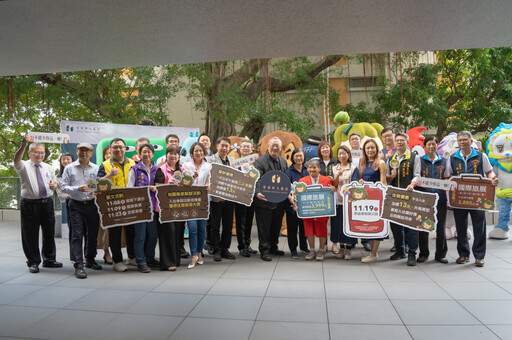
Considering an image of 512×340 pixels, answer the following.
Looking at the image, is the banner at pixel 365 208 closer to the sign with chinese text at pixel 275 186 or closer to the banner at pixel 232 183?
the sign with chinese text at pixel 275 186

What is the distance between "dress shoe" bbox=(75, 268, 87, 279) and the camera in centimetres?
459

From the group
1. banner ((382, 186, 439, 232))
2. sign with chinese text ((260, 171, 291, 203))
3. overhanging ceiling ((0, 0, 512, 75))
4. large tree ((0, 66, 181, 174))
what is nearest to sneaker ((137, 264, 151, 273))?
sign with chinese text ((260, 171, 291, 203))

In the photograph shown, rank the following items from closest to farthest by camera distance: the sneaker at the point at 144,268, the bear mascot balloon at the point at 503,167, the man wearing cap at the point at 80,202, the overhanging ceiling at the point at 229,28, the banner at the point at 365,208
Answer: the overhanging ceiling at the point at 229,28 < the man wearing cap at the point at 80,202 < the sneaker at the point at 144,268 < the banner at the point at 365,208 < the bear mascot balloon at the point at 503,167

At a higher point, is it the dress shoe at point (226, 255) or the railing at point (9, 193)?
the railing at point (9, 193)

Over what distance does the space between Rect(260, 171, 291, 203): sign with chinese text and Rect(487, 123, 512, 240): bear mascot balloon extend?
3.63m

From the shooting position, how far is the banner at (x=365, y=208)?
4.93 meters

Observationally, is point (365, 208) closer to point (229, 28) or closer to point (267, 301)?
point (267, 301)

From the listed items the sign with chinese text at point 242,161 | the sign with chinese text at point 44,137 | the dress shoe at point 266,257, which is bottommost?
the dress shoe at point 266,257

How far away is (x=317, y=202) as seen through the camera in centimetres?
516

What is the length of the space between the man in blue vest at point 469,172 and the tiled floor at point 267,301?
23cm

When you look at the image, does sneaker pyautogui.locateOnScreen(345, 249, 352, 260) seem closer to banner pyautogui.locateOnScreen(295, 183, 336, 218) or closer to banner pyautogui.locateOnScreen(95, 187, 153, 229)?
banner pyautogui.locateOnScreen(295, 183, 336, 218)

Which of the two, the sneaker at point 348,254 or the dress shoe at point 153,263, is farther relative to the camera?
the sneaker at point 348,254

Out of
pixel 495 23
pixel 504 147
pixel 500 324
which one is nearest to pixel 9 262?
pixel 500 324

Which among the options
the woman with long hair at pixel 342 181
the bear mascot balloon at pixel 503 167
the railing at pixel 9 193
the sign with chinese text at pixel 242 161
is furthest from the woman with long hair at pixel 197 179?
the railing at pixel 9 193
